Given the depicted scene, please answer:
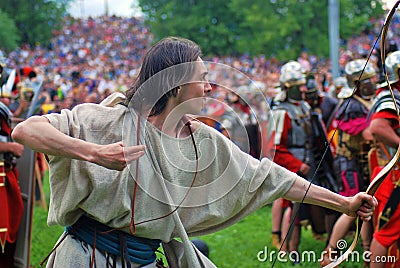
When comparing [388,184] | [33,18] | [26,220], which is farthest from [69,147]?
[33,18]

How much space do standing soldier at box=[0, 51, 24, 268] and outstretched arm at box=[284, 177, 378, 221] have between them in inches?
133

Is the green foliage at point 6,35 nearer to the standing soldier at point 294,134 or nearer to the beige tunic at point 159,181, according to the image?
the standing soldier at point 294,134

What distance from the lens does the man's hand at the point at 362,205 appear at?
3.31 metres

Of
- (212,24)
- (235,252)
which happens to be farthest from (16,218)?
(212,24)

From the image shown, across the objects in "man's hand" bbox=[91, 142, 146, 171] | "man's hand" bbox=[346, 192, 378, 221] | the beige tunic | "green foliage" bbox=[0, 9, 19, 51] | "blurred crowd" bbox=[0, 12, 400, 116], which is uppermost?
"man's hand" bbox=[91, 142, 146, 171]

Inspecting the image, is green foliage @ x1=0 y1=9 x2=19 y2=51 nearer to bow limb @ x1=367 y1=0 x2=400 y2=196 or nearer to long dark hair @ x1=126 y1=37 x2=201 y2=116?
long dark hair @ x1=126 y1=37 x2=201 y2=116

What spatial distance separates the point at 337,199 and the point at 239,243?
519 cm

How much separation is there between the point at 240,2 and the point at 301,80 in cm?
2621

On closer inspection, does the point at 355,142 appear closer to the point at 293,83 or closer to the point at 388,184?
the point at 293,83

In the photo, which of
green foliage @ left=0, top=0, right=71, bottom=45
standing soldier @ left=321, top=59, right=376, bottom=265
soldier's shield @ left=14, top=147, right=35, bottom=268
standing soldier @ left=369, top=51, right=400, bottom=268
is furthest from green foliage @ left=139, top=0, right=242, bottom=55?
standing soldier @ left=369, top=51, right=400, bottom=268

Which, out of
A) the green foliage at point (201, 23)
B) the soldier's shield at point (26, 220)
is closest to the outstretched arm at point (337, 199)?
the soldier's shield at point (26, 220)

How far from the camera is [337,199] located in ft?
10.9

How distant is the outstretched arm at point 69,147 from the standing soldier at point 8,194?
3.38 metres

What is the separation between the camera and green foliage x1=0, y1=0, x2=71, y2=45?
45781 mm
